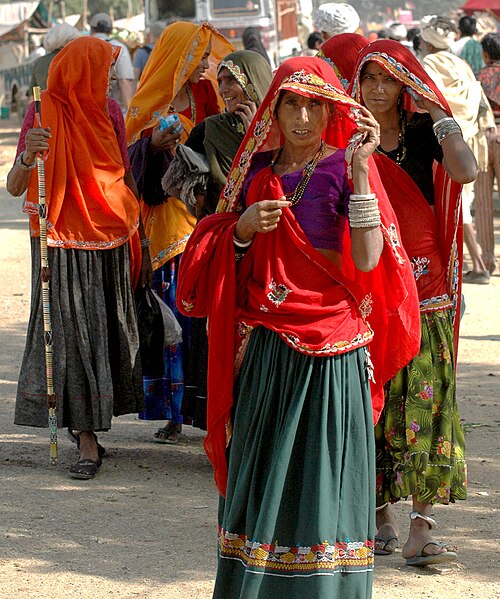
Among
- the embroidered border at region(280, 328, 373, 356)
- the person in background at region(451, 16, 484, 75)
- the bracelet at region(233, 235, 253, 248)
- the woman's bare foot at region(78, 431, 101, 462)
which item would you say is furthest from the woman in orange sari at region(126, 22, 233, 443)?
the person in background at region(451, 16, 484, 75)

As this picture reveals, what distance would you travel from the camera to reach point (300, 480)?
3.71m

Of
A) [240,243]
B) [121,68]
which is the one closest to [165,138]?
[240,243]

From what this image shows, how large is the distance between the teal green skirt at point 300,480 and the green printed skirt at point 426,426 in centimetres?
83

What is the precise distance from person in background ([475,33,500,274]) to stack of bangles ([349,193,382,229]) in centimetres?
802

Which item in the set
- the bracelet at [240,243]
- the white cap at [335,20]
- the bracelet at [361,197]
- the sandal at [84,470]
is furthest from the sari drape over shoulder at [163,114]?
the white cap at [335,20]

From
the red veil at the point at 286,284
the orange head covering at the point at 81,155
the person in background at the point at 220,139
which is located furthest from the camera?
the orange head covering at the point at 81,155

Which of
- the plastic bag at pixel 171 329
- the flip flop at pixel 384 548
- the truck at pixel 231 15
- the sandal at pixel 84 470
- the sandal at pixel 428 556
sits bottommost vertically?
the sandal at pixel 84 470

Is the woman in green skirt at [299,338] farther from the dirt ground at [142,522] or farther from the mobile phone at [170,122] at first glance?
the mobile phone at [170,122]

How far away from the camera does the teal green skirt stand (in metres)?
3.67

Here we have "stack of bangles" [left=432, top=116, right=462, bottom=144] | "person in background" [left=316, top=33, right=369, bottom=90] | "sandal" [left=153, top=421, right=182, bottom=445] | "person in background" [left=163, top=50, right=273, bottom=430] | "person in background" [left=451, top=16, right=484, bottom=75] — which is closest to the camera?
"stack of bangles" [left=432, top=116, right=462, bottom=144]

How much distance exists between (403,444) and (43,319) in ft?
6.73

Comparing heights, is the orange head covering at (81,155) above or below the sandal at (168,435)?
above

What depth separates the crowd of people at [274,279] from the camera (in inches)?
146

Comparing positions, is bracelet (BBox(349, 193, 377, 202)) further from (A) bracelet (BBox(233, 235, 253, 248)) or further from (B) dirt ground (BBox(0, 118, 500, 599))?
(B) dirt ground (BBox(0, 118, 500, 599))
